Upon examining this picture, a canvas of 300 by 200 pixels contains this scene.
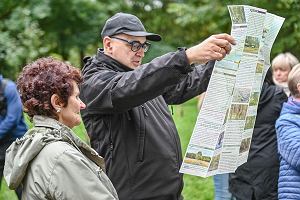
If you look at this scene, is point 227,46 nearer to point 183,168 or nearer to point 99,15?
point 183,168

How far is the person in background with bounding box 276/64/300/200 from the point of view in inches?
145

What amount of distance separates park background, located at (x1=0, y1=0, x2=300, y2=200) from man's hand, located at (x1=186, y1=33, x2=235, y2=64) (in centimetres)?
91

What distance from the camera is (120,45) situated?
11.1 ft

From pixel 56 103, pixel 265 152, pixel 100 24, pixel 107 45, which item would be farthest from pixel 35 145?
pixel 100 24

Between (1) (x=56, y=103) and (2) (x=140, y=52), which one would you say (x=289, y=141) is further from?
(1) (x=56, y=103)

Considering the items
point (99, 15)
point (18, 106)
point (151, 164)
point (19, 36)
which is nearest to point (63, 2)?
point (99, 15)

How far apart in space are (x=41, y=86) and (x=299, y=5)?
3641 mm

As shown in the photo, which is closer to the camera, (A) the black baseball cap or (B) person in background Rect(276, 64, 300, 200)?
(A) the black baseball cap

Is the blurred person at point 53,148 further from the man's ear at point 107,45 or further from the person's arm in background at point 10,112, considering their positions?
the person's arm in background at point 10,112

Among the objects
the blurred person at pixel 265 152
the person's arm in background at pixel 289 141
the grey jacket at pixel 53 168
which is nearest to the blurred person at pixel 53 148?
the grey jacket at pixel 53 168

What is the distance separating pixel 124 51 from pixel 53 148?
115cm

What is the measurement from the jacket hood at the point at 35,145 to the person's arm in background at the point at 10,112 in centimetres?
316

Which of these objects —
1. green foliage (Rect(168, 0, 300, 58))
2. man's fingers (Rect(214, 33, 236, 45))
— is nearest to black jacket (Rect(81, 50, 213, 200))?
man's fingers (Rect(214, 33, 236, 45))

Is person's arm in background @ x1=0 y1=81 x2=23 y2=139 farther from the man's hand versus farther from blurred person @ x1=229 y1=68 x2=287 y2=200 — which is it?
the man's hand
